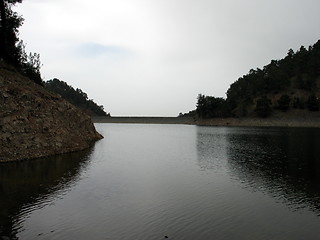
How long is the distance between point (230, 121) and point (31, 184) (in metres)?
136

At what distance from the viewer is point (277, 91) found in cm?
16200

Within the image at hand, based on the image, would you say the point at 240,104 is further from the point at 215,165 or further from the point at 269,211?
the point at 269,211

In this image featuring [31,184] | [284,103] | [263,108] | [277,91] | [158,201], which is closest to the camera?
[158,201]

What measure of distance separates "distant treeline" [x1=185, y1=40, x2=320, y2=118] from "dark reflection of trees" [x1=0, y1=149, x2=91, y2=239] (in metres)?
127

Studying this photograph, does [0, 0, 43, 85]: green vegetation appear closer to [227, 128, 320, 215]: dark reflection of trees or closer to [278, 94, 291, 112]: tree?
[227, 128, 320, 215]: dark reflection of trees

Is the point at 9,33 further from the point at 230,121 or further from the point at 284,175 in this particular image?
the point at 230,121

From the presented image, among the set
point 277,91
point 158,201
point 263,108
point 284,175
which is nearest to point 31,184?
point 158,201

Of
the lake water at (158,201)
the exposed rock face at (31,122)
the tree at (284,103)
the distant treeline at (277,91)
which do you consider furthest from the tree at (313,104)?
the exposed rock face at (31,122)

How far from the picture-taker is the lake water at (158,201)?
1341 cm

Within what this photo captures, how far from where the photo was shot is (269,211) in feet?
54.3

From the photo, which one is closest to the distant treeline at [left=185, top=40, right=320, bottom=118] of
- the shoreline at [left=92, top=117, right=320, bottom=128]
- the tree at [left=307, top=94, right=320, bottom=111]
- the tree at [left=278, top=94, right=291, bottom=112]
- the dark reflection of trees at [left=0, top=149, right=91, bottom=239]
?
the tree at [left=278, top=94, right=291, bottom=112]

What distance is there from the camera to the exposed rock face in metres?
31.7

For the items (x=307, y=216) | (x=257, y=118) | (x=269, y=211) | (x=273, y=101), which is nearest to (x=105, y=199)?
(x=269, y=211)

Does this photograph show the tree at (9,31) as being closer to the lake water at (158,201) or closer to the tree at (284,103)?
the lake water at (158,201)
